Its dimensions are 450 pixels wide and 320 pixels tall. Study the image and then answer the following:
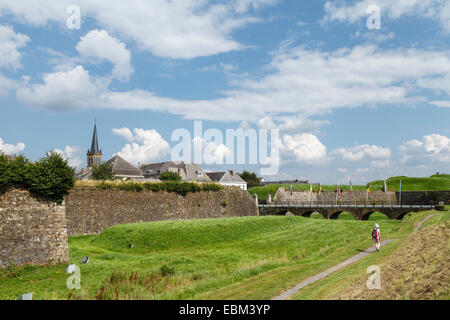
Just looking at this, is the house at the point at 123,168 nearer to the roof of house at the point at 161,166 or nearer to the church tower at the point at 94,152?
the roof of house at the point at 161,166

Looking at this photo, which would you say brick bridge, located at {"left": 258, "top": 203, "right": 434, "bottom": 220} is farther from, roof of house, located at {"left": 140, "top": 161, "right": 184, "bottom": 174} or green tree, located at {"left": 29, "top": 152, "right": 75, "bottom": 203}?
green tree, located at {"left": 29, "top": 152, "right": 75, "bottom": 203}

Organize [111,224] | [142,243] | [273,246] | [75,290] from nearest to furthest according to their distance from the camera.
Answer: [75,290] → [273,246] → [142,243] → [111,224]

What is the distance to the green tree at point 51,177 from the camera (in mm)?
21312

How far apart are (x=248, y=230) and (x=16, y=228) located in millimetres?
19746

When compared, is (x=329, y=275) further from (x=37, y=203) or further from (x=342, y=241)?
(x=37, y=203)

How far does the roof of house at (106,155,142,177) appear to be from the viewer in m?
75.1

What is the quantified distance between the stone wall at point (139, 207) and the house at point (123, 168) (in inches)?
1196

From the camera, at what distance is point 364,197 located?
73688 mm

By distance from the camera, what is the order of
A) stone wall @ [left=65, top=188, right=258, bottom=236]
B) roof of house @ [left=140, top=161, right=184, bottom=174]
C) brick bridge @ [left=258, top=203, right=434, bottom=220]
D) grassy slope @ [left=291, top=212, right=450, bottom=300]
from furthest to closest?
roof of house @ [left=140, top=161, right=184, bottom=174]
brick bridge @ [left=258, top=203, right=434, bottom=220]
stone wall @ [left=65, top=188, right=258, bottom=236]
grassy slope @ [left=291, top=212, right=450, bottom=300]

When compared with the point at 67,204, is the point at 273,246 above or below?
→ below

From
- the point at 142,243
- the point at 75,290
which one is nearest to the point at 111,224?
the point at 142,243

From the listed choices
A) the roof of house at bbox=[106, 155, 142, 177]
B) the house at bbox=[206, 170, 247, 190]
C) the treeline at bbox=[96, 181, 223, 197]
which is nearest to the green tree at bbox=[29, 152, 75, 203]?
the treeline at bbox=[96, 181, 223, 197]

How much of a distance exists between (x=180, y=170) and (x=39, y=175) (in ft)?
211
